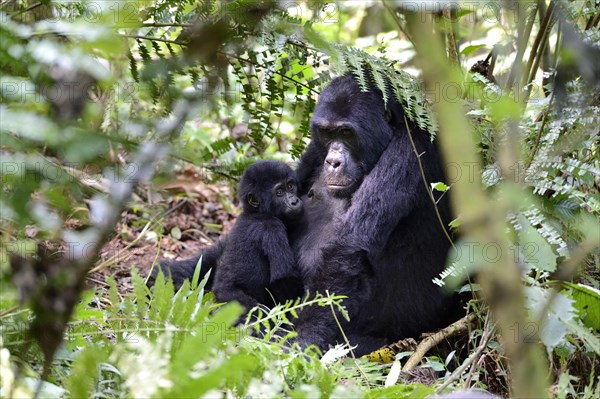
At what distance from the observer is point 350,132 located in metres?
4.35

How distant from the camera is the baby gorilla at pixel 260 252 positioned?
437 cm

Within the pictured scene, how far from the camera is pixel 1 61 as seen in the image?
6.67ft

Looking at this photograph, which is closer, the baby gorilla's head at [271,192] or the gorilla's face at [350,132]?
the gorilla's face at [350,132]

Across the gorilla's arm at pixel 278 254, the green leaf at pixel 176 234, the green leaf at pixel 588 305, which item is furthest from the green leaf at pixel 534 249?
the green leaf at pixel 176 234

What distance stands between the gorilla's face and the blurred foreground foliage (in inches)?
8.6

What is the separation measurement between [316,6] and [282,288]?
66.4 inches

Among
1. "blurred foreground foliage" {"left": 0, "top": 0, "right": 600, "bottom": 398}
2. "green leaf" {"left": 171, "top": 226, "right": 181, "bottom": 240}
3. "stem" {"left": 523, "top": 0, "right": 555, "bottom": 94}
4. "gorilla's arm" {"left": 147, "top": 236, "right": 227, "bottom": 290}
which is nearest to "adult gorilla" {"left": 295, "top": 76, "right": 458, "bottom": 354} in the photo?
"blurred foreground foliage" {"left": 0, "top": 0, "right": 600, "bottom": 398}

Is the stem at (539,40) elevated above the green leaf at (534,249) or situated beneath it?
elevated above

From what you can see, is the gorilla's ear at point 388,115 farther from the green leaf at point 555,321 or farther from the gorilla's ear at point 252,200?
the green leaf at point 555,321

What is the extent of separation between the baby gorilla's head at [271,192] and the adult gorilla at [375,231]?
1.21ft

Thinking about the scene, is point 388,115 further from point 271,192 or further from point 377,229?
point 271,192

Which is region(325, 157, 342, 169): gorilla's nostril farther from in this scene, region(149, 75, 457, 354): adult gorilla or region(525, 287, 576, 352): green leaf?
region(525, 287, 576, 352): green leaf

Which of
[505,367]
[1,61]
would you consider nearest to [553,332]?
[505,367]

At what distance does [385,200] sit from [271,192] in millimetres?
1008
